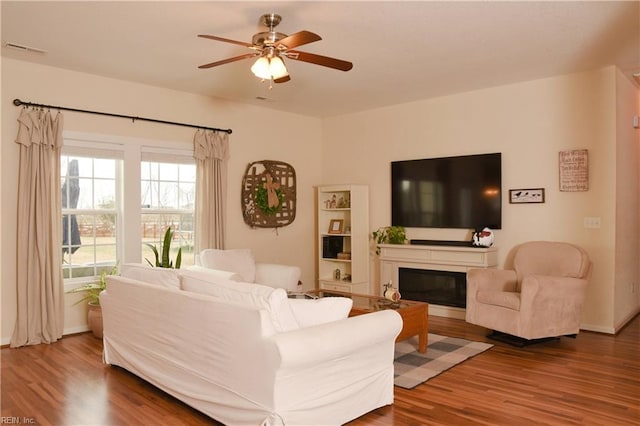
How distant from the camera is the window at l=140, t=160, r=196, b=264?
5.50 metres

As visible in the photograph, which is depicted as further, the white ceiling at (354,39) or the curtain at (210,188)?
the curtain at (210,188)

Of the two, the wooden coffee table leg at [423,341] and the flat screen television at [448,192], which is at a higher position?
the flat screen television at [448,192]

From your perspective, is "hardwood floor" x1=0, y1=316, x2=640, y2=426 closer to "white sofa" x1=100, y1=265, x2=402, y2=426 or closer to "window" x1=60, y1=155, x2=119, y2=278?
"white sofa" x1=100, y1=265, x2=402, y2=426

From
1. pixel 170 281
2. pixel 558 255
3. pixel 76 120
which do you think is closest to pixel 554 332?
pixel 558 255

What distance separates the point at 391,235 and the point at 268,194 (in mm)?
1696

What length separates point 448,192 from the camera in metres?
5.88

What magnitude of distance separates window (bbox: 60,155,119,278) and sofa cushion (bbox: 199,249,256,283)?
999mm

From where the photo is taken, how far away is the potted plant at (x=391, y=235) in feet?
20.4

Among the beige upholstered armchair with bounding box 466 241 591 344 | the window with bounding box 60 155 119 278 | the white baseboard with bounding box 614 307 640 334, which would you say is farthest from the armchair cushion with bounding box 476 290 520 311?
the window with bounding box 60 155 119 278

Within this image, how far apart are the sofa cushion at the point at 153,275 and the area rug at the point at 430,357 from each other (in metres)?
1.72

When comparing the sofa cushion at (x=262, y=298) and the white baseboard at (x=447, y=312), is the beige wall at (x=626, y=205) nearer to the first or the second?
the white baseboard at (x=447, y=312)

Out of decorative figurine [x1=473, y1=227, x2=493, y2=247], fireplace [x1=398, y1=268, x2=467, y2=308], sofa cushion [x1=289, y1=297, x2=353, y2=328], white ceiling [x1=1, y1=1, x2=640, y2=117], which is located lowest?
fireplace [x1=398, y1=268, x2=467, y2=308]

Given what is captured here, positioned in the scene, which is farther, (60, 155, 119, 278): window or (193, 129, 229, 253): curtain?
(193, 129, 229, 253): curtain

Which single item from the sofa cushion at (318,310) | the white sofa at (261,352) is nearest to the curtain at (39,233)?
the white sofa at (261,352)
